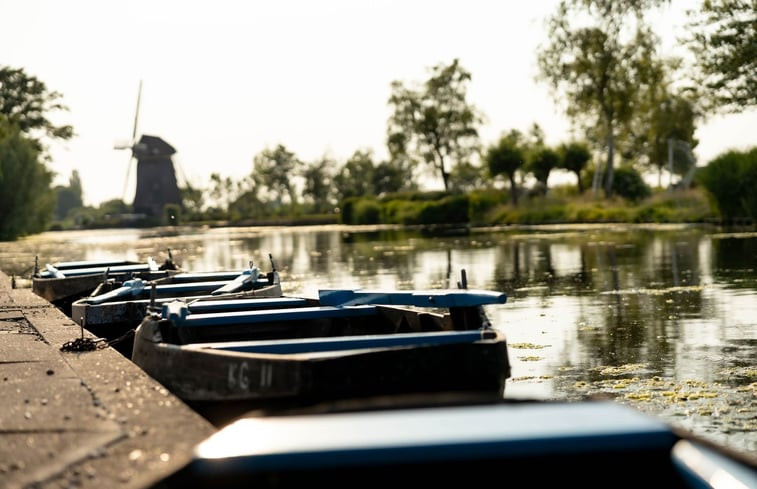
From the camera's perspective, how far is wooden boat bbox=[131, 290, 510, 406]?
230 inches

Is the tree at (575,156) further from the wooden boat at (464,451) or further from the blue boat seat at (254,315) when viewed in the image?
the wooden boat at (464,451)

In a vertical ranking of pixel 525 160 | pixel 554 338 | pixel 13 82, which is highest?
pixel 13 82

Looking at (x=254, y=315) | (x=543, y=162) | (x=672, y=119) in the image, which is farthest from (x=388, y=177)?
(x=254, y=315)

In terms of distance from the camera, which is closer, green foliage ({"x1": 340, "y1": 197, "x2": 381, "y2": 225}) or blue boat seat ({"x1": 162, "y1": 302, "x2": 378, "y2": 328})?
blue boat seat ({"x1": 162, "y1": 302, "x2": 378, "y2": 328})

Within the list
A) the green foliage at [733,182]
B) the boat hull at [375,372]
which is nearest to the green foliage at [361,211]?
the green foliage at [733,182]

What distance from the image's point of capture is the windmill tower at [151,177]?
116 metres

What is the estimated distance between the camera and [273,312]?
868 centimetres

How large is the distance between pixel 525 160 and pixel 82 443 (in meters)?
72.4

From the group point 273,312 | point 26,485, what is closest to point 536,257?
point 273,312

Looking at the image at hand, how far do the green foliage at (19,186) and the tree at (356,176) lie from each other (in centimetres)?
5632

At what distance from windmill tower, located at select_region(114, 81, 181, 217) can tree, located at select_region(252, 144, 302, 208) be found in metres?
11.6

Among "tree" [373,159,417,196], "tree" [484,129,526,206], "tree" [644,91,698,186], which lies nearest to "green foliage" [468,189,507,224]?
"tree" [484,129,526,206]

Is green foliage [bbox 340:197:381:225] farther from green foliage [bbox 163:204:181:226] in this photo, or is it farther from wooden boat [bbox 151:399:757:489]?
wooden boat [bbox 151:399:757:489]

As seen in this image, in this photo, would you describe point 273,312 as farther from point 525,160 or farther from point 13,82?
point 13,82
